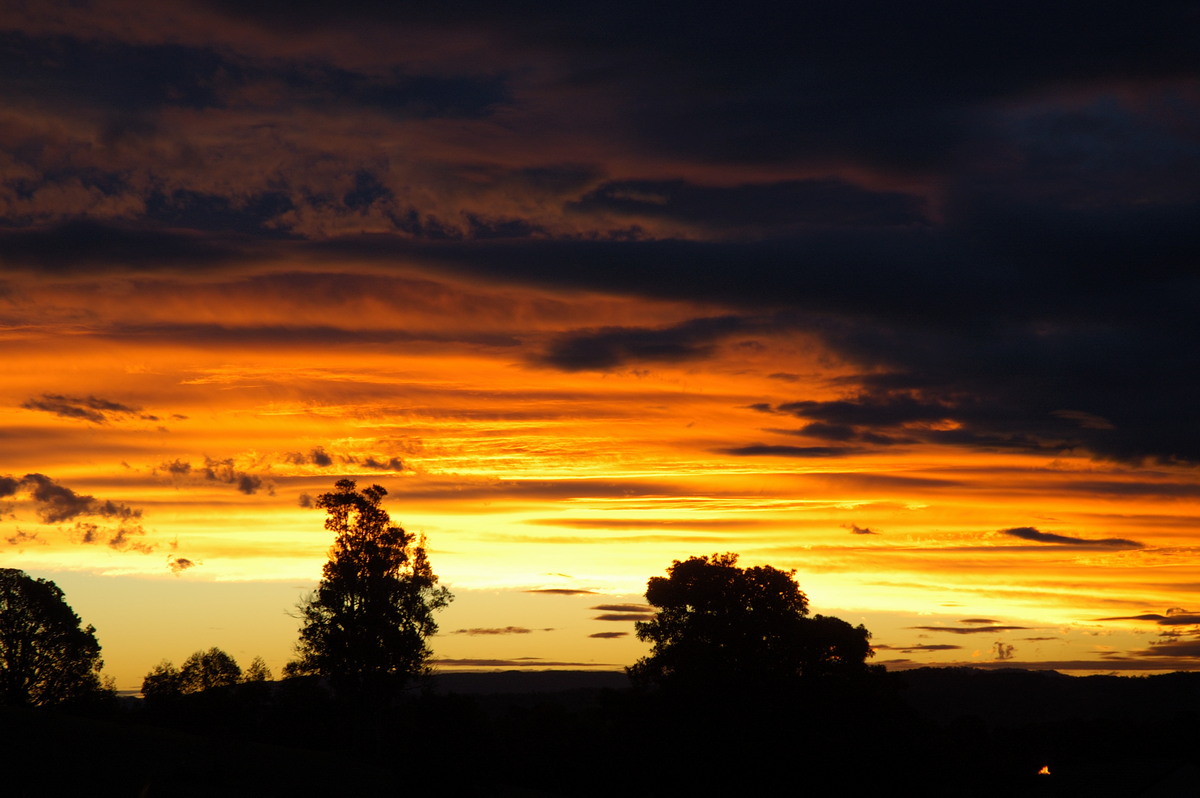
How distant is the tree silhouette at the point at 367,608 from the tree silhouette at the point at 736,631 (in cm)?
1348

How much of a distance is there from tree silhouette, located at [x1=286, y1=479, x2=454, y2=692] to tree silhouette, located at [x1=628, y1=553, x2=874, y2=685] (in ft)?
44.2

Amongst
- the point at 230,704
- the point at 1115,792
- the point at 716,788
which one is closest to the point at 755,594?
the point at 716,788

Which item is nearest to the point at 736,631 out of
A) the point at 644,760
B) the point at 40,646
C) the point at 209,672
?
the point at 644,760

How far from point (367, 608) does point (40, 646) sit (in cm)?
3512

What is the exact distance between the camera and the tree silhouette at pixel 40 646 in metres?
72.8

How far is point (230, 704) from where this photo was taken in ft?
300

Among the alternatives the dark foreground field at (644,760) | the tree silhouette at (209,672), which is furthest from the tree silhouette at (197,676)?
the dark foreground field at (644,760)

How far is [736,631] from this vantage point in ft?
150

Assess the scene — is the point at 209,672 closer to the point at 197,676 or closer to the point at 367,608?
the point at 197,676

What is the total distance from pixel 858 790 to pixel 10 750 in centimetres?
3623

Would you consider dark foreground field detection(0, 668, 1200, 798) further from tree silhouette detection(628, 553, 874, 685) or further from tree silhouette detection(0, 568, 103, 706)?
tree silhouette detection(0, 568, 103, 706)

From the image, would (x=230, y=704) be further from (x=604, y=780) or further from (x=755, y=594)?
(x=755, y=594)

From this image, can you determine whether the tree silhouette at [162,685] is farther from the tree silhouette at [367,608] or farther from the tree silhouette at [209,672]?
the tree silhouette at [367,608]

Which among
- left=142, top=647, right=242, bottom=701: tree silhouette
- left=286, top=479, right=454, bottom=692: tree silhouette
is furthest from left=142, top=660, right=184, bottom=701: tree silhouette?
left=286, top=479, right=454, bottom=692: tree silhouette
